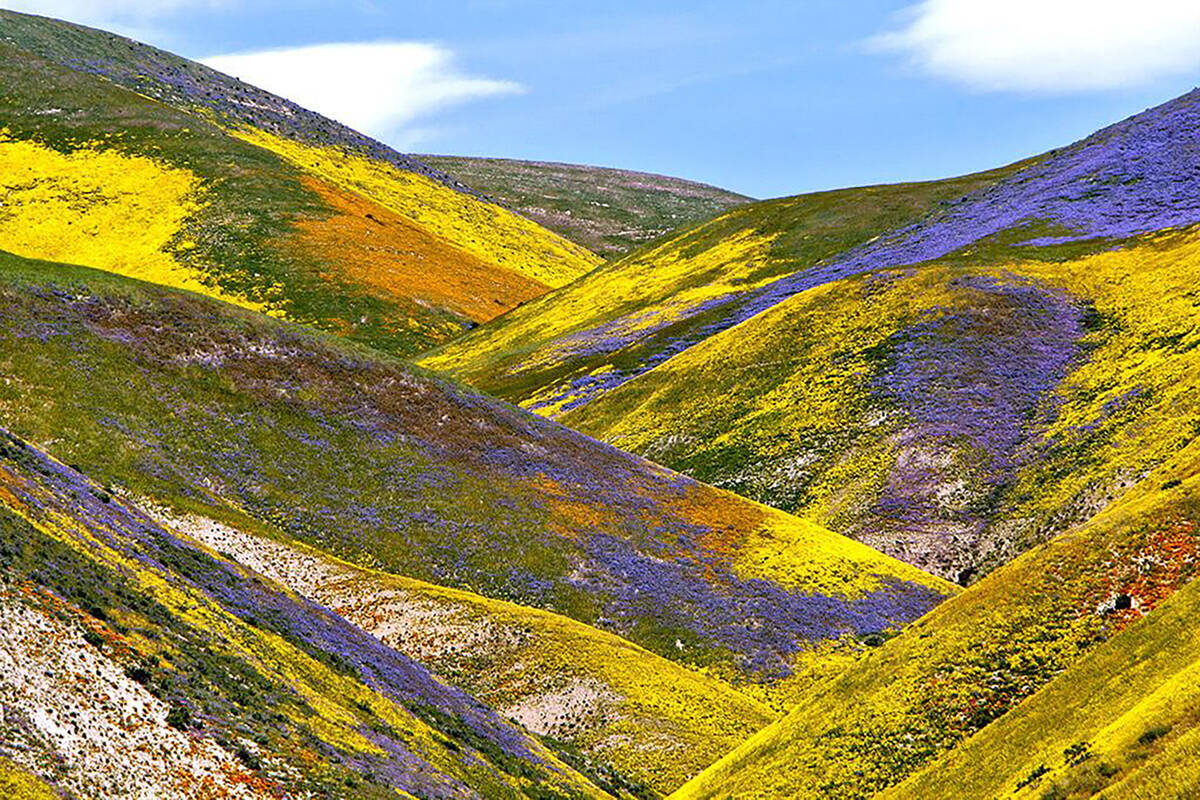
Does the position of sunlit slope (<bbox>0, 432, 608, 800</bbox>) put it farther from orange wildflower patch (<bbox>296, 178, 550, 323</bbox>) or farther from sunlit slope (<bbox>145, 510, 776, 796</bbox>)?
orange wildflower patch (<bbox>296, 178, 550, 323</bbox>)

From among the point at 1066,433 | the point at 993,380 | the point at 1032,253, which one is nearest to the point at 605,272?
the point at 1032,253

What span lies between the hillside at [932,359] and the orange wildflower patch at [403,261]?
14.1m

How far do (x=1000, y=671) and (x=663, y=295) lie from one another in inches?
4354

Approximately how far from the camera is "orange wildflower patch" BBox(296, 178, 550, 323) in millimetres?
155375

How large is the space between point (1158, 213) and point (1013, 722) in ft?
311

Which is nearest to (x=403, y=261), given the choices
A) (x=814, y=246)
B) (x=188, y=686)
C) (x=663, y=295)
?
(x=663, y=295)

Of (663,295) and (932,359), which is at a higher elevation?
(663,295)

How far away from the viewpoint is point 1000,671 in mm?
37406

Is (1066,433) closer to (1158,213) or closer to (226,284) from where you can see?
(1158,213)

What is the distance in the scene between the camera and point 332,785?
100ft

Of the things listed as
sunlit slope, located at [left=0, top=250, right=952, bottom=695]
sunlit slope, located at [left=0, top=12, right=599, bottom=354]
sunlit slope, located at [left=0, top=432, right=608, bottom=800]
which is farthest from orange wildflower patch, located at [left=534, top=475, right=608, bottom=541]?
sunlit slope, located at [left=0, top=12, right=599, bottom=354]

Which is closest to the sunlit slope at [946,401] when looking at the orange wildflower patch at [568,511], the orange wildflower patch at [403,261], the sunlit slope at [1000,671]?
the orange wildflower patch at [568,511]

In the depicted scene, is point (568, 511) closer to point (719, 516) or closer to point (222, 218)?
point (719, 516)

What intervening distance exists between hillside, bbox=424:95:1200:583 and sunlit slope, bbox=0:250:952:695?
1113 centimetres
